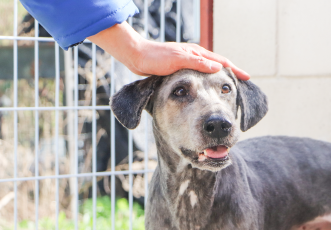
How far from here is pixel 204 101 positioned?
1.82 meters

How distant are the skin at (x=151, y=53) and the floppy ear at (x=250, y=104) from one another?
0.71ft

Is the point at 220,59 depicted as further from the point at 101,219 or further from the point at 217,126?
the point at 101,219

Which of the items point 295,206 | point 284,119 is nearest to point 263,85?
point 284,119

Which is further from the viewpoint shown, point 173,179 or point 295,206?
point 295,206

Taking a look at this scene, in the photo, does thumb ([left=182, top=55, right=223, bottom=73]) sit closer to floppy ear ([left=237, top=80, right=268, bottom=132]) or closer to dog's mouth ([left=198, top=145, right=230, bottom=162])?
floppy ear ([left=237, top=80, right=268, bottom=132])

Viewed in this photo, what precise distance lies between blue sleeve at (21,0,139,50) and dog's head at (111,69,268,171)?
1.25 ft

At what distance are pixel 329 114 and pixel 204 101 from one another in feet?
5.69

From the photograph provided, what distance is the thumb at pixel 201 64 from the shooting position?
1.82 meters

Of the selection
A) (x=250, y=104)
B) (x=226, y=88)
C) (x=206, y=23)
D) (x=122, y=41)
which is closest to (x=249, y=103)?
(x=250, y=104)

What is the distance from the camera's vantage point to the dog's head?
5.52 feet

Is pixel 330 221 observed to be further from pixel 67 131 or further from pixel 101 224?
pixel 67 131

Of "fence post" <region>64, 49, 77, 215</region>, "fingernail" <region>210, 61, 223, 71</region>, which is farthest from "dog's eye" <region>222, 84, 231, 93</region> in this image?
"fence post" <region>64, 49, 77, 215</region>

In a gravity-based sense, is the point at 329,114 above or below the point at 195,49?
below

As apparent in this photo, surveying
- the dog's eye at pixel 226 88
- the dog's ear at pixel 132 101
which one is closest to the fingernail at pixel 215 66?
the dog's eye at pixel 226 88
